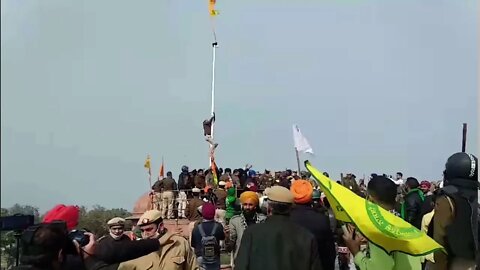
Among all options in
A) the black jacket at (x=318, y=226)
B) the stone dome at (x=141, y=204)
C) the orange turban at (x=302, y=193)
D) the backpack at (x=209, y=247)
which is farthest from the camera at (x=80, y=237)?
the stone dome at (x=141, y=204)

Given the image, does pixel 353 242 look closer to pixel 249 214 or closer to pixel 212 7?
pixel 249 214

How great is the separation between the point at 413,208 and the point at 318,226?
124 inches

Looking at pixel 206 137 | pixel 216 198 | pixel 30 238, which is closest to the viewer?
pixel 30 238

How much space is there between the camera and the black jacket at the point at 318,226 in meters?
6.30

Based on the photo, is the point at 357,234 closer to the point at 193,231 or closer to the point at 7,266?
the point at 7,266

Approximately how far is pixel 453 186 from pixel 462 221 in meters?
0.29

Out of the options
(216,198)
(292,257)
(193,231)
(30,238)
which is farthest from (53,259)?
(216,198)

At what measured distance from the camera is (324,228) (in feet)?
21.0

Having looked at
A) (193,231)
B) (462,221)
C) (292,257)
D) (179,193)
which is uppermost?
(462,221)

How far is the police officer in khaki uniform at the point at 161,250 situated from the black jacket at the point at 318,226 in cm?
110

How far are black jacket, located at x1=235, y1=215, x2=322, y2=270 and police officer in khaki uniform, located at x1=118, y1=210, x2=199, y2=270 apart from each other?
69 cm

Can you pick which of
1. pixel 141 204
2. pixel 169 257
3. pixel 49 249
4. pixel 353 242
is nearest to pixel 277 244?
pixel 353 242

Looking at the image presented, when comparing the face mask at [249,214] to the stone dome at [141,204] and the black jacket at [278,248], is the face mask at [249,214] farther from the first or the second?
the stone dome at [141,204]

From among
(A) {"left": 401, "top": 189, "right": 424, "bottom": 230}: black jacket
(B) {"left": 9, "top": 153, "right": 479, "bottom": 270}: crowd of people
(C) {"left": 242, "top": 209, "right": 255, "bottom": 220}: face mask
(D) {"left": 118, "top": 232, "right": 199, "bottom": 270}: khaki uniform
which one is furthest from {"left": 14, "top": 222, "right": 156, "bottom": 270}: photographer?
(A) {"left": 401, "top": 189, "right": 424, "bottom": 230}: black jacket
